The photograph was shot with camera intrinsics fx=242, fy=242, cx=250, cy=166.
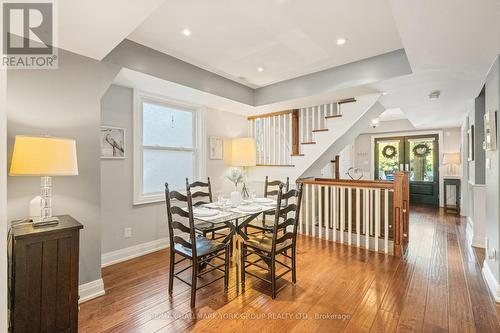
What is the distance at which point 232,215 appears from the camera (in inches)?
97.9

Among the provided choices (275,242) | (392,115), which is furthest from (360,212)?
(392,115)

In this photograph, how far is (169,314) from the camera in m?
2.02

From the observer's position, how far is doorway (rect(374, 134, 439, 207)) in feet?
22.7

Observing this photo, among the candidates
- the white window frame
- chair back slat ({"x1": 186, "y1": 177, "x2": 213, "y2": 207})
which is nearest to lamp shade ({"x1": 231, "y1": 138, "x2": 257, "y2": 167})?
the white window frame

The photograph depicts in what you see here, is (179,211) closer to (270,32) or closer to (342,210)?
(270,32)

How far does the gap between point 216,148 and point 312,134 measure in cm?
172

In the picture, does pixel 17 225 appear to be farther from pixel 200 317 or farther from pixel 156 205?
pixel 156 205

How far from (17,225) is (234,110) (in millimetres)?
3429

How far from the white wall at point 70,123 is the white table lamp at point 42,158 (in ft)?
0.96

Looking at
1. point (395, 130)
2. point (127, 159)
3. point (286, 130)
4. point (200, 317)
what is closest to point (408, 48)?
point (286, 130)

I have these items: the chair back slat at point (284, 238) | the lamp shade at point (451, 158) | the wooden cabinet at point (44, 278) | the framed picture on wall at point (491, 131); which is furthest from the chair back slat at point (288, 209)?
the lamp shade at point (451, 158)

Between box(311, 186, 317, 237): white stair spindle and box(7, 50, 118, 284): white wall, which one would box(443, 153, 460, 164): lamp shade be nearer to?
box(311, 186, 317, 237): white stair spindle

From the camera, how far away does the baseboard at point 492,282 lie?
2.22 metres

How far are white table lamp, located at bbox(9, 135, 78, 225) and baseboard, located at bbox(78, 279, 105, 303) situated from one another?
2.64 ft
